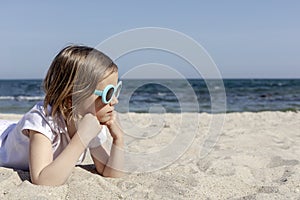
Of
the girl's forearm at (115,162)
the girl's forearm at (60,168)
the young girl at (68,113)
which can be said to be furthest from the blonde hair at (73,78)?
the girl's forearm at (115,162)

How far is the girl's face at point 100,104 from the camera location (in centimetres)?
204

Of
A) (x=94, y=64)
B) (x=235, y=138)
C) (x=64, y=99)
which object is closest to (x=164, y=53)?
(x=94, y=64)

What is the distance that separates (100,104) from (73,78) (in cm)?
21

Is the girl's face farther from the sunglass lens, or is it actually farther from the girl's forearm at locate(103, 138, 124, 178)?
the girl's forearm at locate(103, 138, 124, 178)

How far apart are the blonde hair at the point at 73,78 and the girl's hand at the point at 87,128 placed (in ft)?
0.25

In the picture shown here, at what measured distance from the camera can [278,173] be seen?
2453 millimetres

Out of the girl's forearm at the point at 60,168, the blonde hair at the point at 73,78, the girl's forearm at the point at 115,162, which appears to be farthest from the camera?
the girl's forearm at the point at 115,162

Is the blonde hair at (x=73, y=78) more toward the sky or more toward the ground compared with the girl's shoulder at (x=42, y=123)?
more toward the sky

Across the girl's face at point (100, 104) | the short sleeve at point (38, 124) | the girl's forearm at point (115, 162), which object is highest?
the girl's face at point (100, 104)

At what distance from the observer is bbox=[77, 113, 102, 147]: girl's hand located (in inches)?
78.8

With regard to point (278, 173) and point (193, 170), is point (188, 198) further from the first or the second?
point (278, 173)

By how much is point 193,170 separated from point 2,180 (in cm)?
122

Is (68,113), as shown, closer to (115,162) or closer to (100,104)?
(100,104)

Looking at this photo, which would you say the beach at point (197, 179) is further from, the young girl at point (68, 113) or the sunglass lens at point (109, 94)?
the sunglass lens at point (109, 94)
